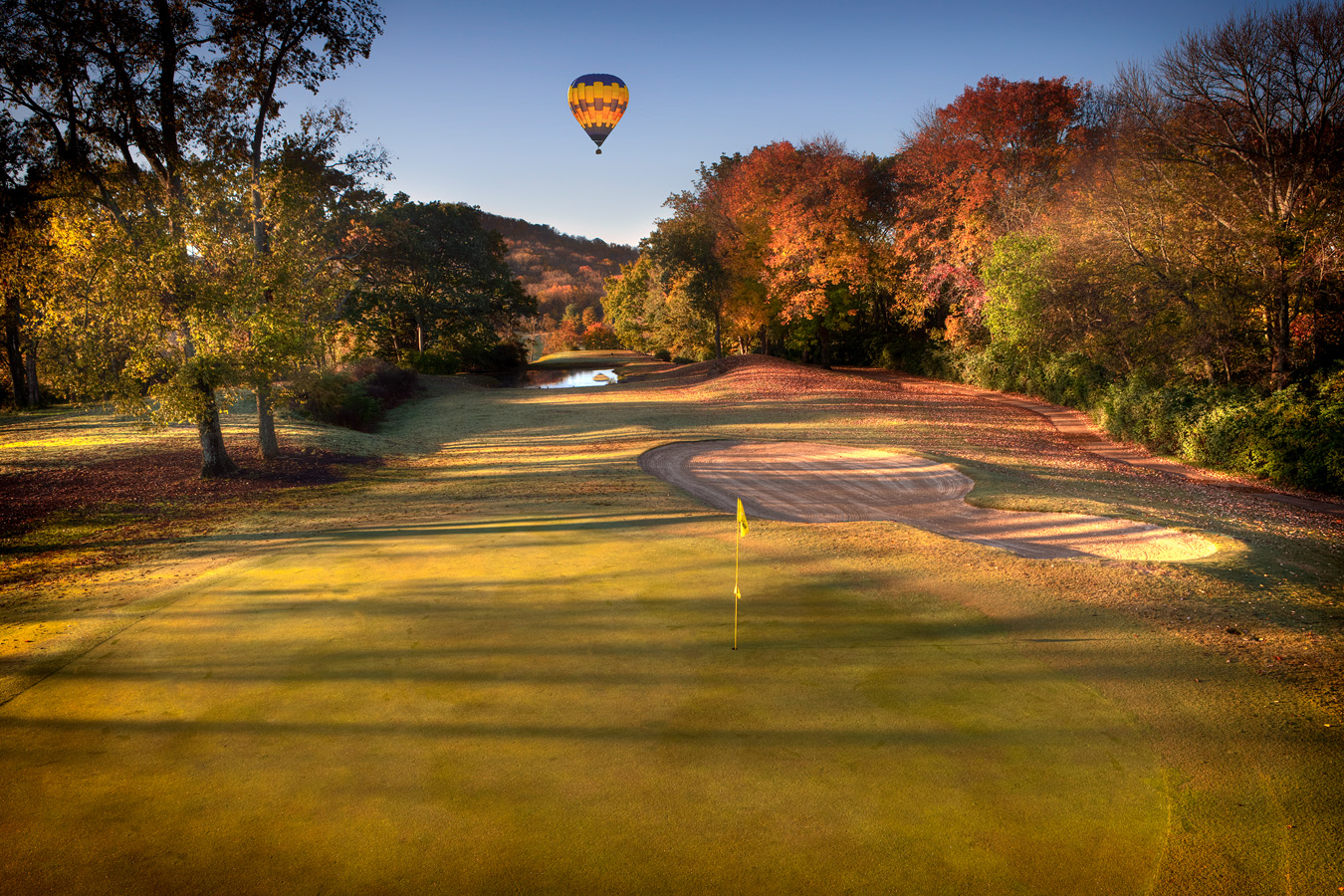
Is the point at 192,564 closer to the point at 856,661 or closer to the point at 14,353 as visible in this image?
the point at 856,661

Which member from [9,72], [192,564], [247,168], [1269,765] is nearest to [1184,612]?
[1269,765]

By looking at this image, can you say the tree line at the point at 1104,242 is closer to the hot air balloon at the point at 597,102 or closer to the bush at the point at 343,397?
the hot air balloon at the point at 597,102

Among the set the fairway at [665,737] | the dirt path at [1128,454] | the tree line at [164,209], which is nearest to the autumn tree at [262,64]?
the tree line at [164,209]

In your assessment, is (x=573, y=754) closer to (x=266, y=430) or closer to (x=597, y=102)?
(x=266, y=430)

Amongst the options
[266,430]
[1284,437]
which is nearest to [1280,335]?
[1284,437]

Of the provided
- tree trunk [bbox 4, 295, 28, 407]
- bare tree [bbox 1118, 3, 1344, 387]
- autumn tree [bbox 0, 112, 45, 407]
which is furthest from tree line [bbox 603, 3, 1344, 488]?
tree trunk [bbox 4, 295, 28, 407]
